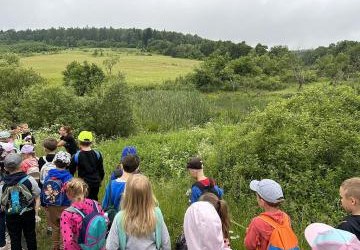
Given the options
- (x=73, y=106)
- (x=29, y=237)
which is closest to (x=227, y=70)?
(x=73, y=106)

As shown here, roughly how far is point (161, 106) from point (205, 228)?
26081 mm

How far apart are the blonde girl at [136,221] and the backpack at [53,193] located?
7.12ft

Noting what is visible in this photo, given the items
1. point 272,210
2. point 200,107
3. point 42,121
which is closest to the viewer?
point 272,210

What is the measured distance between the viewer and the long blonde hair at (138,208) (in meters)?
3.87

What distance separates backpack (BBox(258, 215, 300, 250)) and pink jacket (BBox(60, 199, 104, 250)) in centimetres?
195

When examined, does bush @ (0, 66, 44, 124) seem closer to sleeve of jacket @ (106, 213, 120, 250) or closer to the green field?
sleeve of jacket @ (106, 213, 120, 250)

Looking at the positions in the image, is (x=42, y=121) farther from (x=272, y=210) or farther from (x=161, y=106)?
(x=272, y=210)

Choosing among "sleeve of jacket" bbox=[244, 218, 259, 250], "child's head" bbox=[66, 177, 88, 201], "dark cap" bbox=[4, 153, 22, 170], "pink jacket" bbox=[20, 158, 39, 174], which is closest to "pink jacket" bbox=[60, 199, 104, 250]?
"child's head" bbox=[66, 177, 88, 201]

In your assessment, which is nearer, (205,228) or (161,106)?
(205,228)

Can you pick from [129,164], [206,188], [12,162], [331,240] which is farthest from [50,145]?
[331,240]

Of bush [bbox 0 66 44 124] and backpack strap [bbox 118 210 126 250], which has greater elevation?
backpack strap [bbox 118 210 126 250]

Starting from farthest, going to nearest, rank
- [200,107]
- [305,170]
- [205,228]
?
[200,107]
[305,170]
[205,228]

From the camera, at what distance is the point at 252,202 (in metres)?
8.35

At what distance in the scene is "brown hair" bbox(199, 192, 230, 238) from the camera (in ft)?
13.1
